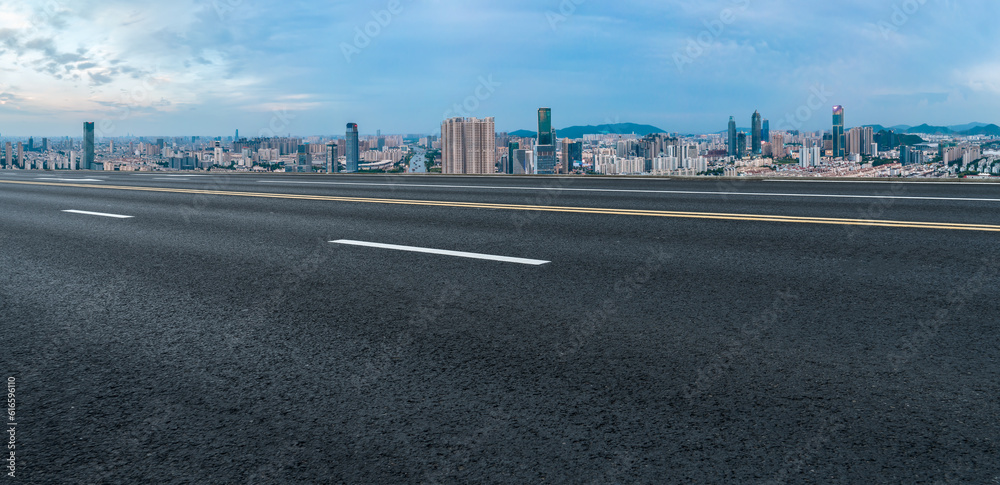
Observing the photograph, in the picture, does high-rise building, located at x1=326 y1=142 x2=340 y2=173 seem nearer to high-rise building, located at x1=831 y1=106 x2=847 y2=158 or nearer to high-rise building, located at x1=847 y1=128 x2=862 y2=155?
high-rise building, located at x1=831 y1=106 x2=847 y2=158

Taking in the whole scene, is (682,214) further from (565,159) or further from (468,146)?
(468,146)

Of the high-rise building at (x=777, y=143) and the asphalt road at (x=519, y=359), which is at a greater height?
the high-rise building at (x=777, y=143)

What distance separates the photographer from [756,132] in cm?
3953

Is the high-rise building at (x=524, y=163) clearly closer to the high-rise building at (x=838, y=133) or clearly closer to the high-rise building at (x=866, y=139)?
the high-rise building at (x=838, y=133)

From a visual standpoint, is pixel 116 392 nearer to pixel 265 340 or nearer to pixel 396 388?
pixel 265 340

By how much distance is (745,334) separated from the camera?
3832mm

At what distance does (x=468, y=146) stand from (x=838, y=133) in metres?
16.5

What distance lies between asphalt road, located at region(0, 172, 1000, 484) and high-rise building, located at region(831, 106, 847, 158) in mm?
25405

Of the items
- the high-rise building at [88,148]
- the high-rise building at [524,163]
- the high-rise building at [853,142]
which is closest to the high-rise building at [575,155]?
the high-rise building at [524,163]

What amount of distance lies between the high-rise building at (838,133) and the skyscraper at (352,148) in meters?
20.7

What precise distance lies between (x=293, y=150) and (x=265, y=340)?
5290 cm

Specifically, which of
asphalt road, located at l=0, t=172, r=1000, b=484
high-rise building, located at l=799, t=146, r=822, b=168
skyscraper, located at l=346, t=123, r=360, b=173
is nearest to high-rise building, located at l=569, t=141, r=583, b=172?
high-rise building, located at l=799, t=146, r=822, b=168

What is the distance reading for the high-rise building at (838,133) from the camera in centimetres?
3112

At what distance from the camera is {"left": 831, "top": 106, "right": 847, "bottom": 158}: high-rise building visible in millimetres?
31117
